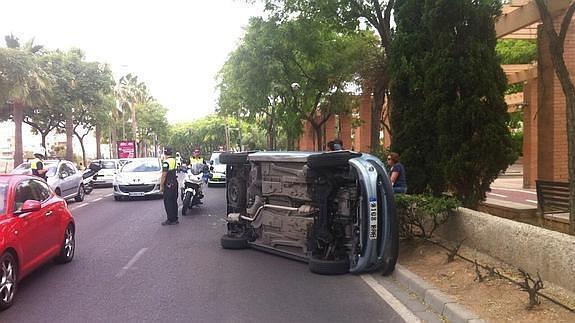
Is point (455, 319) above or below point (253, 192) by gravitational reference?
below

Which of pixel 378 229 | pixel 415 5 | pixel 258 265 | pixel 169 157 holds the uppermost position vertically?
pixel 415 5

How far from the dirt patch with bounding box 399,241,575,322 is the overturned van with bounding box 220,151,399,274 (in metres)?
0.68

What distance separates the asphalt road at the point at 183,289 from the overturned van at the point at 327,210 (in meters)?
0.31

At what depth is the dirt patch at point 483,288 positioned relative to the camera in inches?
209

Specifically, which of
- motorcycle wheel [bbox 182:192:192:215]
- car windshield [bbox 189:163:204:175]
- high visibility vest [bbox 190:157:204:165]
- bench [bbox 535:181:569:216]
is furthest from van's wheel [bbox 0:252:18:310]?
high visibility vest [bbox 190:157:204:165]

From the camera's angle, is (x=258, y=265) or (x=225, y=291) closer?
(x=225, y=291)

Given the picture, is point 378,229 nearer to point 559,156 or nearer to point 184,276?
point 184,276

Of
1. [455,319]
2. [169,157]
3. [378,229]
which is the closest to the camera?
[455,319]

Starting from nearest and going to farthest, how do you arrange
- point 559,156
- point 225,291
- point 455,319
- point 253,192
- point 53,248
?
point 455,319, point 225,291, point 53,248, point 253,192, point 559,156

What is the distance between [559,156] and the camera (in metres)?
Result: 14.6

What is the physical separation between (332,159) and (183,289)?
8.32 feet

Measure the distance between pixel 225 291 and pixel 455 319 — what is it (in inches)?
110

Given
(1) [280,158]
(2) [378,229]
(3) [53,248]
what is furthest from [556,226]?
(3) [53,248]

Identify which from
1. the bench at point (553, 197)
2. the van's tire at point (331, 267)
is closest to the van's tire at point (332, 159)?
the van's tire at point (331, 267)
